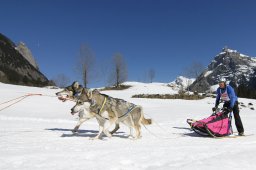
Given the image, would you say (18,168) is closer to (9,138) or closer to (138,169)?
(138,169)

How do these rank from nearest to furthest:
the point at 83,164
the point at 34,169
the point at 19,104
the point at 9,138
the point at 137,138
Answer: the point at 34,169 → the point at 83,164 → the point at 9,138 → the point at 137,138 → the point at 19,104

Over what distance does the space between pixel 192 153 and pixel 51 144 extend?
3.52 metres

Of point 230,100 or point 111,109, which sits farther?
point 230,100

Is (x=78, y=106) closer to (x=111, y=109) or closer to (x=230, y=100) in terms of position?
(x=111, y=109)

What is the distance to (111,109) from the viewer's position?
32.3ft

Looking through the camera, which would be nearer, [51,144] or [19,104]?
[51,144]

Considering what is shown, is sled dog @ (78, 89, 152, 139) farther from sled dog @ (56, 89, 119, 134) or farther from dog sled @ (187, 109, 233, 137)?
dog sled @ (187, 109, 233, 137)

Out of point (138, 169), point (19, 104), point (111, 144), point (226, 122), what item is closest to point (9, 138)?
point (111, 144)

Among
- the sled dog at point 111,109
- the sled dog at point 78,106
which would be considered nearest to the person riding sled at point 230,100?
the sled dog at point 111,109

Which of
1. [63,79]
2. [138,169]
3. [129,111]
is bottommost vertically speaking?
[138,169]

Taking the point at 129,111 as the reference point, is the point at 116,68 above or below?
above

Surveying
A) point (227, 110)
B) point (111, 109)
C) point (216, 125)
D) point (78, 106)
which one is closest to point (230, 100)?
point (227, 110)

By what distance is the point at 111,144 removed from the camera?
28.2 feet

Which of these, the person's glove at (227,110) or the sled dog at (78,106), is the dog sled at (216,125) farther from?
the sled dog at (78,106)
